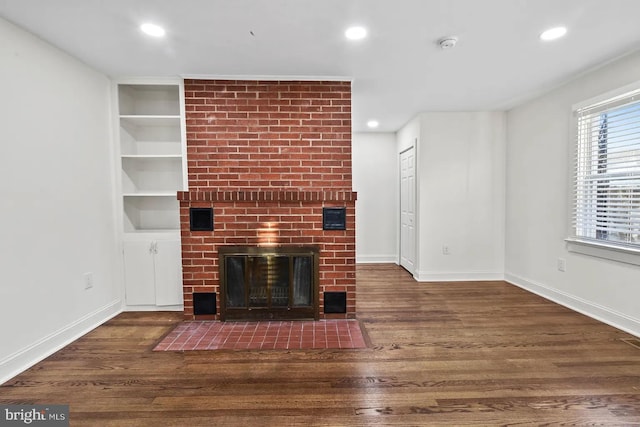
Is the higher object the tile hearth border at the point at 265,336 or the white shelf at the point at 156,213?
the white shelf at the point at 156,213

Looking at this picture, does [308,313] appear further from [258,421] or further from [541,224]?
[541,224]

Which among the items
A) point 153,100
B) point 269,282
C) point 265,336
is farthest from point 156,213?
point 265,336

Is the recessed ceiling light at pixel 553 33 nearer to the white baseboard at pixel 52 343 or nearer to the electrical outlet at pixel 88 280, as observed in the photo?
the electrical outlet at pixel 88 280

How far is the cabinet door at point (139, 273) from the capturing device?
3184 millimetres

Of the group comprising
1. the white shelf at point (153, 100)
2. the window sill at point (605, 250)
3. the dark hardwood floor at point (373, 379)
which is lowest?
the dark hardwood floor at point (373, 379)

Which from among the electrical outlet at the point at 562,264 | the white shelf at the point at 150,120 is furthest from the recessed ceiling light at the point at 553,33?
the white shelf at the point at 150,120

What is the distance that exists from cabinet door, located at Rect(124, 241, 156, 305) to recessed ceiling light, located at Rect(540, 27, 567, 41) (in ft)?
12.5

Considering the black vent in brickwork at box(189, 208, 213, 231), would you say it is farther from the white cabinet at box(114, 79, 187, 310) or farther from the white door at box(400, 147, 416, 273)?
the white door at box(400, 147, 416, 273)

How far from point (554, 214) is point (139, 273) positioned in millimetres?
4503

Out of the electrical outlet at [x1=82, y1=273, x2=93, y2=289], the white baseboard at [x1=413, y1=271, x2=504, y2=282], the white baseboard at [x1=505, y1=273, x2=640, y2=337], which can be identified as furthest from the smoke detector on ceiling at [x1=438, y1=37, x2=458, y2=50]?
the electrical outlet at [x1=82, y1=273, x2=93, y2=289]

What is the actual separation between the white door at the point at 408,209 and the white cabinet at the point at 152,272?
318 centimetres

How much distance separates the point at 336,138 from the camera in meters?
3.04

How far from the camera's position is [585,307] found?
121 inches

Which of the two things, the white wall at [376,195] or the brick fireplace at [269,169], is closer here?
the brick fireplace at [269,169]
